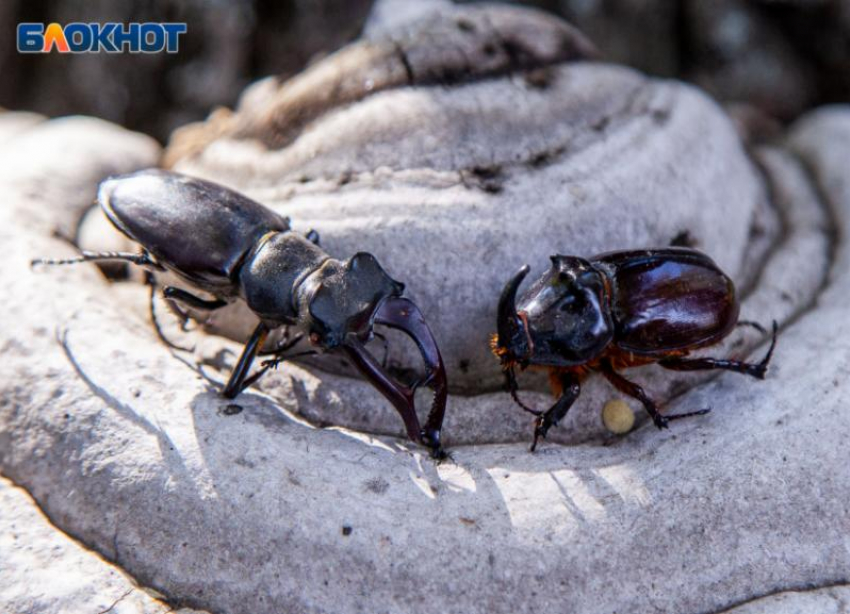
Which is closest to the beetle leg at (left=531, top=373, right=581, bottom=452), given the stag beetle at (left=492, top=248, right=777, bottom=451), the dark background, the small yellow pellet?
the stag beetle at (left=492, top=248, right=777, bottom=451)

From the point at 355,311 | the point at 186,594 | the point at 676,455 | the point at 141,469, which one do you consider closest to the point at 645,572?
the point at 676,455

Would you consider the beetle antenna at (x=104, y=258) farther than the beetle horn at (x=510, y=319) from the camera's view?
Yes

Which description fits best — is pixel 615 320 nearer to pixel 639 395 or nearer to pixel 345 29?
pixel 639 395

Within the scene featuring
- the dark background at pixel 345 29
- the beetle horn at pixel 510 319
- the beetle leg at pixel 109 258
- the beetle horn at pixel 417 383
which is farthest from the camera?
the dark background at pixel 345 29

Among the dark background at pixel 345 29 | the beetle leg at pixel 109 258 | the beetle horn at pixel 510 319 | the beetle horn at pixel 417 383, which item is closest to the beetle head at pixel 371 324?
the beetle horn at pixel 417 383

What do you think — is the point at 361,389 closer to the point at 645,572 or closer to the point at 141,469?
the point at 141,469

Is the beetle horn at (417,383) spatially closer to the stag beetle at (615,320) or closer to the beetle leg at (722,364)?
the stag beetle at (615,320)

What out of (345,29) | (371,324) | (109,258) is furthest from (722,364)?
(345,29)

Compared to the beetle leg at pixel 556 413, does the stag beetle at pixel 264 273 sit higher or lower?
higher
